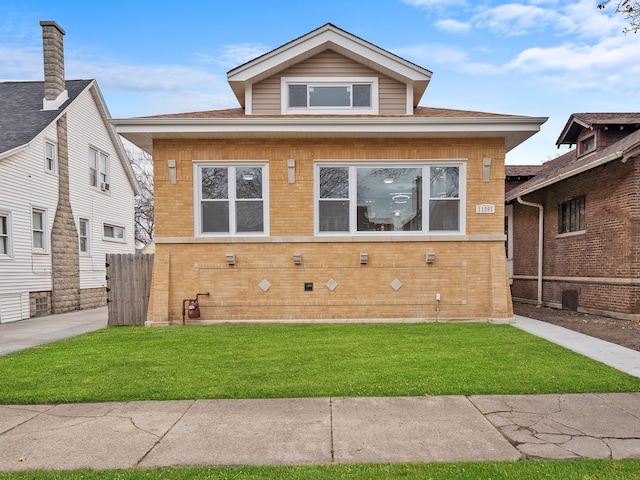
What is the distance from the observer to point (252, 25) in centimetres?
2027

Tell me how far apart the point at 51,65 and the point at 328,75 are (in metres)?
10.9

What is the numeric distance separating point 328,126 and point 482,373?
6074 mm

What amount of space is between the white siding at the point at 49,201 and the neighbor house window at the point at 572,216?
683 inches

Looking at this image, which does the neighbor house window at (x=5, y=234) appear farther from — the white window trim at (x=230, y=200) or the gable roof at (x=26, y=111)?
the white window trim at (x=230, y=200)

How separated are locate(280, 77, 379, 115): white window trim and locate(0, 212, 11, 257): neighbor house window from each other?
9.10 meters

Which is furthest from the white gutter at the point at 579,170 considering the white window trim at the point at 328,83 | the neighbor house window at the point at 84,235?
the neighbor house window at the point at 84,235

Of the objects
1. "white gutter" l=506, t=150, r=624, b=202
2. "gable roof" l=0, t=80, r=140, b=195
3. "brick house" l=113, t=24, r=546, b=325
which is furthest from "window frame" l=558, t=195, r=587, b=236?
"gable roof" l=0, t=80, r=140, b=195

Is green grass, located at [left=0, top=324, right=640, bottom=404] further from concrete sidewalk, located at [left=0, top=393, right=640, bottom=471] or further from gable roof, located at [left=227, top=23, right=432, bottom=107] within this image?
gable roof, located at [left=227, top=23, right=432, bottom=107]

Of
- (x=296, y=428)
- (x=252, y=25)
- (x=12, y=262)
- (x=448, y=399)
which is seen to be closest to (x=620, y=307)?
(x=448, y=399)

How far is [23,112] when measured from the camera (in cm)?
1361

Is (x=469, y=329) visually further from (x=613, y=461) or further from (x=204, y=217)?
(x=204, y=217)

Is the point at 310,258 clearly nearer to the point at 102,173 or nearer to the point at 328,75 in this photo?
the point at 328,75

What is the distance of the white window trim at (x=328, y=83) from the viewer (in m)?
9.92

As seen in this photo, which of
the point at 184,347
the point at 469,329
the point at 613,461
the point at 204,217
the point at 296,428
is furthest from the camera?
the point at 204,217
